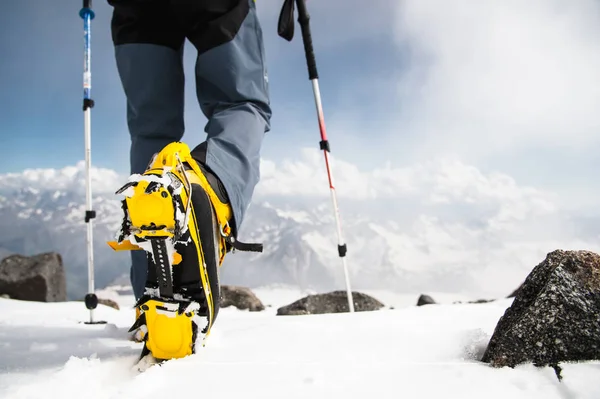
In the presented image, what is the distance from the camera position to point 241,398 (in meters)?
0.73

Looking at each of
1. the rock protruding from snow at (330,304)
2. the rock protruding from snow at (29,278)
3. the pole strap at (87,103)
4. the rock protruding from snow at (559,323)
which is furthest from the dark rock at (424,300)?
the rock protruding from snow at (29,278)

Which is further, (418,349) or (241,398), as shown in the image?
(418,349)

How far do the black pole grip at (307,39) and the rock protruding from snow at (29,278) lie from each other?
184 inches

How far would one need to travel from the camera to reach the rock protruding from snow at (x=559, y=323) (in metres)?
0.79

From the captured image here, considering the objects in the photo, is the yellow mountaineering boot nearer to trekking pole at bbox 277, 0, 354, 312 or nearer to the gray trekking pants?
the gray trekking pants

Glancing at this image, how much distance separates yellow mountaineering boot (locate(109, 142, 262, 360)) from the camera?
0.85 m

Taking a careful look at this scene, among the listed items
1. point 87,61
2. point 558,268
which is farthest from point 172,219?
point 87,61

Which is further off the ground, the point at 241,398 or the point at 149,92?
the point at 149,92

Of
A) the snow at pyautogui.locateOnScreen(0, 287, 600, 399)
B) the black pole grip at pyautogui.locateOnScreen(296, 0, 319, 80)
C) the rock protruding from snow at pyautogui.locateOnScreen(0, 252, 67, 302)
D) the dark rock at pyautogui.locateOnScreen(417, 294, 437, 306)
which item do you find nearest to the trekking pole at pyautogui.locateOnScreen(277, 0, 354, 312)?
the black pole grip at pyautogui.locateOnScreen(296, 0, 319, 80)

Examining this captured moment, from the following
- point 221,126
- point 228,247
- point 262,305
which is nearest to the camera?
point 228,247

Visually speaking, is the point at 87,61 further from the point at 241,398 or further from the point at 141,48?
the point at 241,398

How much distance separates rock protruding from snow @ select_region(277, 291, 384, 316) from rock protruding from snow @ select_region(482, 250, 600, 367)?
113 inches

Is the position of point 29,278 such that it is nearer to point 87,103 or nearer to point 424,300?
point 87,103

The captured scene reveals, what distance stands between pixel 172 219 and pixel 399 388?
522 millimetres
